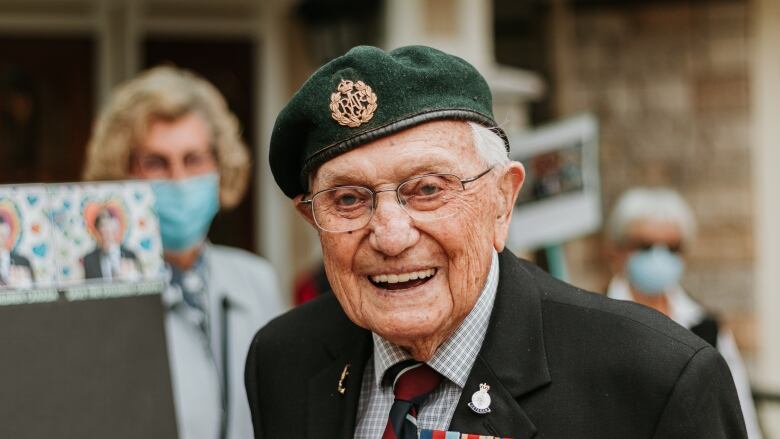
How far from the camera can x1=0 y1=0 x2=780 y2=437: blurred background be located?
6.02 m

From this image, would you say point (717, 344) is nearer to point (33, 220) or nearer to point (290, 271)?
point (33, 220)

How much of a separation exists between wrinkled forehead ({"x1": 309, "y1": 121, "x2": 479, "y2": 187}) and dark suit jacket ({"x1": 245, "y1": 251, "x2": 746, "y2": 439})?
335 millimetres

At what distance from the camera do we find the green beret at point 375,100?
6.23 ft

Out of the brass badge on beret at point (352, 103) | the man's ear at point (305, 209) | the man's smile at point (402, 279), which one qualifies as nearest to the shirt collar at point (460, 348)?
the man's smile at point (402, 279)

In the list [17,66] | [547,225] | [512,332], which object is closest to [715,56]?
[547,225]

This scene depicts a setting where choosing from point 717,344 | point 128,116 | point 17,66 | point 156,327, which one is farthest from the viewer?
point 17,66

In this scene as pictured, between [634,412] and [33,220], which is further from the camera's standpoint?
[33,220]

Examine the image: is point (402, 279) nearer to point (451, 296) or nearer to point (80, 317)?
point (451, 296)

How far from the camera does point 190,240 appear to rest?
317cm

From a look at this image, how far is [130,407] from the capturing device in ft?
6.70

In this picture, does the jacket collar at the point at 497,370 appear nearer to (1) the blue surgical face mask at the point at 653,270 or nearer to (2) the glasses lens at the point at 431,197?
(2) the glasses lens at the point at 431,197

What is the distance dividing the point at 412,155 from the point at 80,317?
74 centimetres

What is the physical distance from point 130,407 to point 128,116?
1.37 m

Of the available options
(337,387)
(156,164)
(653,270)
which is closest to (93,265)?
(337,387)
